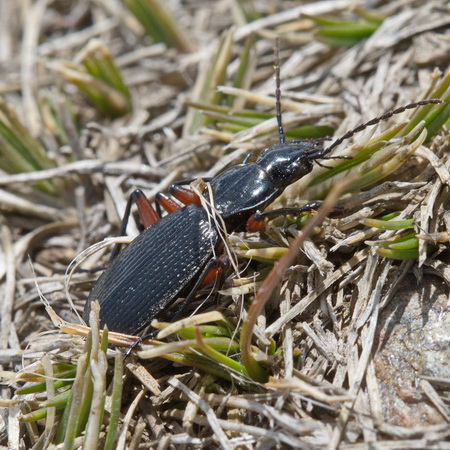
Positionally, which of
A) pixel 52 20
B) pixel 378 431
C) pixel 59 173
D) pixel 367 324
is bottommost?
pixel 378 431

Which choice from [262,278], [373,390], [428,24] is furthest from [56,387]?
[428,24]

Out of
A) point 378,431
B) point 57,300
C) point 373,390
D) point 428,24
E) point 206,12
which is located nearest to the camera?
point 378,431

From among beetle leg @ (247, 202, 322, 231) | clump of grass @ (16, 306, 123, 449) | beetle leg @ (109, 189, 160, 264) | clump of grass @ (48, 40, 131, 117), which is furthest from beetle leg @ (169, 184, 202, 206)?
clump of grass @ (48, 40, 131, 117)

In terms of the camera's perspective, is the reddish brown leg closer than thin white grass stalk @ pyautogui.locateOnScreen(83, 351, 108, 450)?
No

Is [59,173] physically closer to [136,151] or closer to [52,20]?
[136,151]

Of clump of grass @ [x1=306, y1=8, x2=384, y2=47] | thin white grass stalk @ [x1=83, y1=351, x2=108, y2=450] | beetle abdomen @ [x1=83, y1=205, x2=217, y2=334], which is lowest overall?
thin white grass stalk @ [x1=83, y1=351, x2=108, y2=450]

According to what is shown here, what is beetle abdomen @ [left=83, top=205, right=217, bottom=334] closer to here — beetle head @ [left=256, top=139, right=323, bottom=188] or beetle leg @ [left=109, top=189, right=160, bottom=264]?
beetle leg @ [left=109, top=189, right=160, bottom=264]
